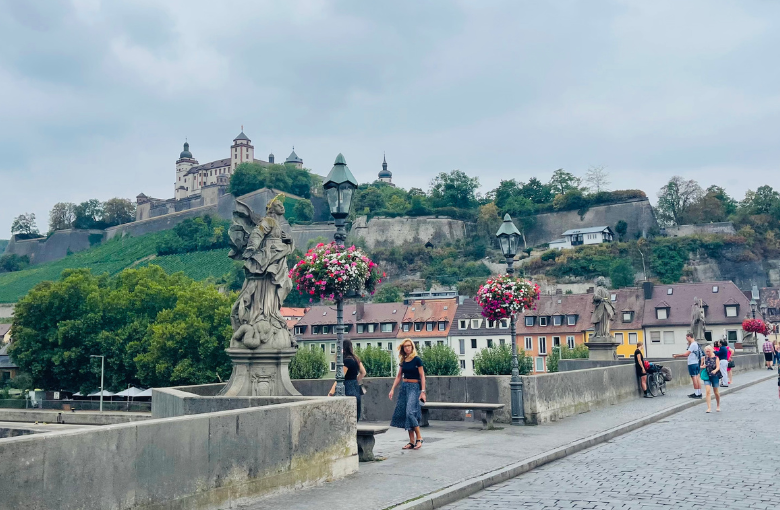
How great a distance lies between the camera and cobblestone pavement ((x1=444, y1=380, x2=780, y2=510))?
280 inches

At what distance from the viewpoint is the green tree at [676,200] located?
123 m

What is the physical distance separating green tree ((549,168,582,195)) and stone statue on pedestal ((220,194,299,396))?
5121 inches

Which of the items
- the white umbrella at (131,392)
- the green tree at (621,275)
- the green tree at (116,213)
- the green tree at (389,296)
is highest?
the green tree at (116,213)

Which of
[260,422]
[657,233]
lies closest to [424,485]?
[260,422]

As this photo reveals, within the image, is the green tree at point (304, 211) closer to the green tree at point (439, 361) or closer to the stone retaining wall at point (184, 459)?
the green tree at point (439, 361)

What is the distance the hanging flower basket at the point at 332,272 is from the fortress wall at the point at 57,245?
145 m

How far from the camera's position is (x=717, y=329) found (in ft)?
208

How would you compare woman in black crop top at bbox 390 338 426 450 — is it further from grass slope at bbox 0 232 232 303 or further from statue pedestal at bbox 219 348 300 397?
grass slope at bbox 0 232 232 303

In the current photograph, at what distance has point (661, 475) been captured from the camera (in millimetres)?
8430

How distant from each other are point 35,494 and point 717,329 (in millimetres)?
66121

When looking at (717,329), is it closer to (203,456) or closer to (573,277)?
(573,277)

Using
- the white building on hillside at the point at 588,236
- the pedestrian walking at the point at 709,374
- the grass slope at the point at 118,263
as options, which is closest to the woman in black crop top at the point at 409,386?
the pedestrian walking at the point at 709,374

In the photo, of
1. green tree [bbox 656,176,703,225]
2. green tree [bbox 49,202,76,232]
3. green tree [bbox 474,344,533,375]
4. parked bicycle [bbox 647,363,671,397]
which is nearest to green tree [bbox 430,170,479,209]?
green tree [bbox 656,176,703,225]

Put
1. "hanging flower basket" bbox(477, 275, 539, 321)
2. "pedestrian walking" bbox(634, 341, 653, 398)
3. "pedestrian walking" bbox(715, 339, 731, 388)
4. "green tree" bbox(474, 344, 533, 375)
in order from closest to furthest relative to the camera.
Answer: "hanging flower basket" bbox(477, 275, 539, 321)
"pedestrian walking" bbox(634, 341, 653, 398)
"pedestrian walking" bbox(715, 339, 731, 388)
"green tree" bbox(474, 344, 533, 375)
